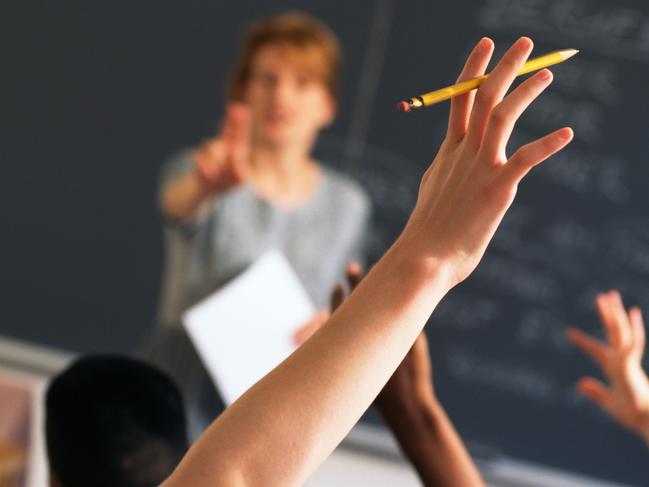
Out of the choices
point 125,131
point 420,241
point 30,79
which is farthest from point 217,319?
point 420,241

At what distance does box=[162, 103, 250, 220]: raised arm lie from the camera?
2717mm

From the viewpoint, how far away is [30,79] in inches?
130

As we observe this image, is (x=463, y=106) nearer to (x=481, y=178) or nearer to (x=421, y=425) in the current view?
(x=481, y=178)

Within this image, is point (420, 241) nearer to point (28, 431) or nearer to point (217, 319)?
point (217, 319)

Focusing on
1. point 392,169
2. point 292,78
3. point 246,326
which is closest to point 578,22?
point 392,169

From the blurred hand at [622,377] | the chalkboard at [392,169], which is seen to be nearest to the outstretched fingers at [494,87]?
the blurred hand at [622,377]

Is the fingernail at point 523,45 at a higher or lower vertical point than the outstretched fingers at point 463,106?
higher

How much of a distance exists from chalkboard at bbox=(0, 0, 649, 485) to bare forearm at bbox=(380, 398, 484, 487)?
1.76 meters

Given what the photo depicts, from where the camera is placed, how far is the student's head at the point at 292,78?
3.15 metres

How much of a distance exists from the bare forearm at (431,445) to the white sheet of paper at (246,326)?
85cm

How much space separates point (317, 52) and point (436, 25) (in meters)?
0.39

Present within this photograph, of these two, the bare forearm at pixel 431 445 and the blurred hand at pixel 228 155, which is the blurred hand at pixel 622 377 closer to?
the bare forearm at pixel 431 445

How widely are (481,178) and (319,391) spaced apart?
0.65 feet

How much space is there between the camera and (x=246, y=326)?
235 cm
